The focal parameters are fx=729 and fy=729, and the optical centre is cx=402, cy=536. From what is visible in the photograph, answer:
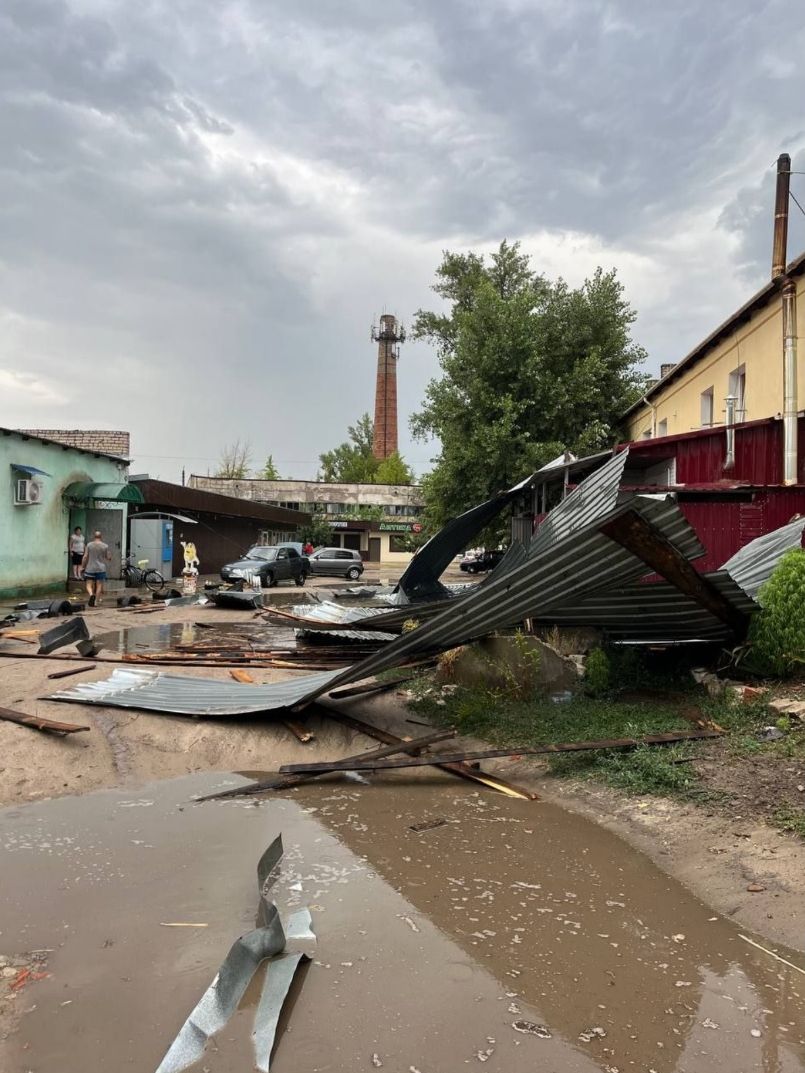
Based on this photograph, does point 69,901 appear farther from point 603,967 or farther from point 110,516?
point 110,516

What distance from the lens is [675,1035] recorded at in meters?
2.64

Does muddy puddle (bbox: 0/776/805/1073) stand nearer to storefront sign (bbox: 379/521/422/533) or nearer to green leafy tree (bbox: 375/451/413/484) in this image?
storefront sign (bbox: 379/521/422/533)

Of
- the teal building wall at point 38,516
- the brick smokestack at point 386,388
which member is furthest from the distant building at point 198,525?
the brick smokestack at point 386,388

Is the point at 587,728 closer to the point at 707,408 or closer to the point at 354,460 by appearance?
the point at 707,408

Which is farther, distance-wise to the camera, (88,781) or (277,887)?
(88,781)

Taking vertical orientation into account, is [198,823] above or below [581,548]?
below

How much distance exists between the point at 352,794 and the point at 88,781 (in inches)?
78.9

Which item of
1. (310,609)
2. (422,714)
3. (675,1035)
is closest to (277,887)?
(675,1035)

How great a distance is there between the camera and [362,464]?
7288 centimetres

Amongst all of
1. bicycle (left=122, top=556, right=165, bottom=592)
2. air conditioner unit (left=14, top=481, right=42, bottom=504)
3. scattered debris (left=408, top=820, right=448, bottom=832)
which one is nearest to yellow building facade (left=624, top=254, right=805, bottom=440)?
scattered debris (left=408, top=820, right=448, bottom=832)

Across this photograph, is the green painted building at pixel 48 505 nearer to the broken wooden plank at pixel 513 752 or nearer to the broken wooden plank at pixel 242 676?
the broken wooden plank at pixel 242 676

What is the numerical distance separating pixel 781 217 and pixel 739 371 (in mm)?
3077

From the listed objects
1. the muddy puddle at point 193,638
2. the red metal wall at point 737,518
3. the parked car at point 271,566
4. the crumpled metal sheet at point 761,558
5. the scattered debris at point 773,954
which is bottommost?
the scattered debris at point 773,954

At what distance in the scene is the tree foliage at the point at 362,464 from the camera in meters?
67.7
